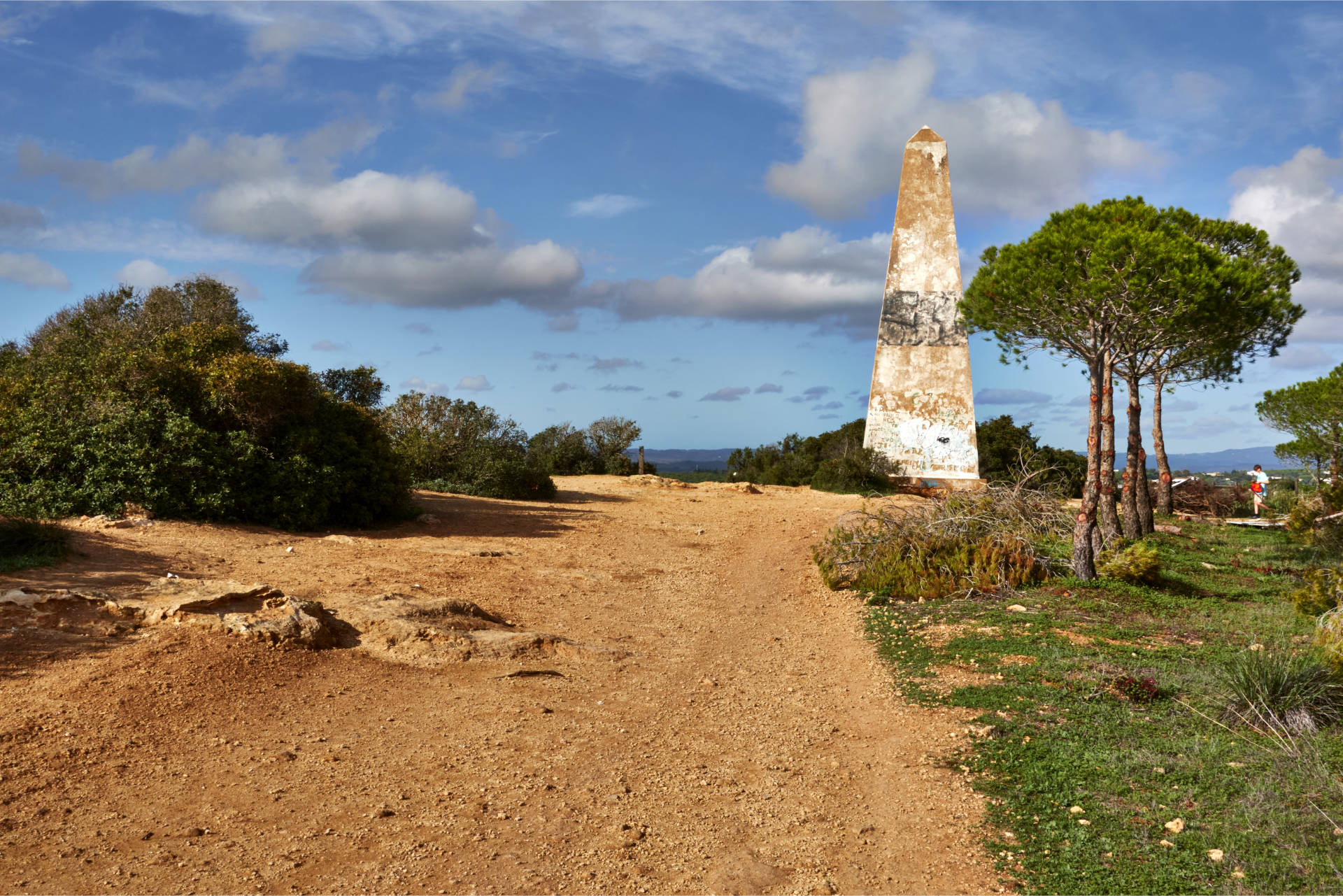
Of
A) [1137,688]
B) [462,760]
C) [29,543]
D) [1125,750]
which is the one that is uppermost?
[29,543]

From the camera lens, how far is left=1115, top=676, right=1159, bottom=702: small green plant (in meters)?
6.02

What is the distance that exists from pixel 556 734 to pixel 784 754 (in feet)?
5.00

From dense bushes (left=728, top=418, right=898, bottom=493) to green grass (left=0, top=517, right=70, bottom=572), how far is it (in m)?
17.0

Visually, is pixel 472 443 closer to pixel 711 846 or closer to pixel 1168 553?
pixel 1168 553

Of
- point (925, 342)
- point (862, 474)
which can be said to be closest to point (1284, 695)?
point (862, 474)

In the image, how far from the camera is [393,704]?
19.5 feet

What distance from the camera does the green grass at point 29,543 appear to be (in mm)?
7625

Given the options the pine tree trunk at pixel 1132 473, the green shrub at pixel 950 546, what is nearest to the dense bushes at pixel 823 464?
the pine tree trunk at pixel 1132 473

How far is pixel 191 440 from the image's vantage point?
36.4 feet

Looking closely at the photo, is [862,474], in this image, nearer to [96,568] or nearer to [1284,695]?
[1284,695]

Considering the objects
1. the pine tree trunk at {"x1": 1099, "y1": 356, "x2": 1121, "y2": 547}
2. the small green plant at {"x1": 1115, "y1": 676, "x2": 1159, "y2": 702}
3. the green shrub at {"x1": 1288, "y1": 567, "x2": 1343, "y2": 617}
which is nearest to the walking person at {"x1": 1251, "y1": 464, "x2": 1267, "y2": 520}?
the pine tree trunk at {"x1": 1099, "y1": 356, "x2": 1121, "y2": 547}

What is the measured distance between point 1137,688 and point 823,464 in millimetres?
17637

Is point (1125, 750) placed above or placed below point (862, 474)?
below

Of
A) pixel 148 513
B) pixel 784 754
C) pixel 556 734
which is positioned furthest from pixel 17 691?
pixel 148 513
